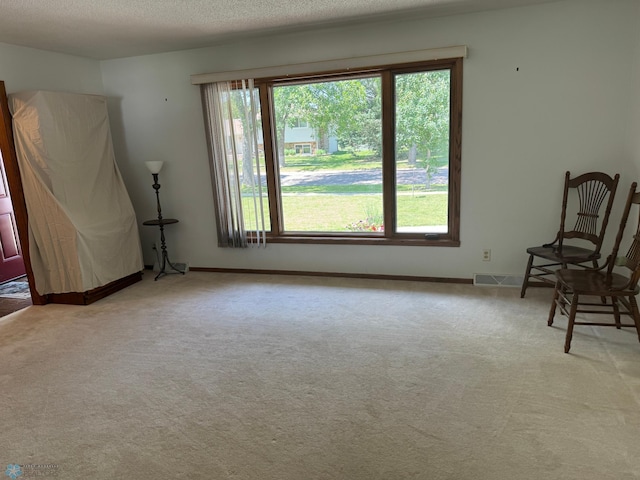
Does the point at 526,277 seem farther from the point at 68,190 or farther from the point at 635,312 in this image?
the point at 68,190

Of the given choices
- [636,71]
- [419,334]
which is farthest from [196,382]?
[636,71]

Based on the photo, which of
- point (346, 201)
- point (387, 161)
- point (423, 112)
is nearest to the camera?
point (423, 112)

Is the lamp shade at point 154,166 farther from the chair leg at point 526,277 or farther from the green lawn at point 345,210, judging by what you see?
the chair leg at point 526,277

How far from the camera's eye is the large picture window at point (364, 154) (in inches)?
149

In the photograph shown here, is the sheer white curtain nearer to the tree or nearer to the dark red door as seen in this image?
the tree

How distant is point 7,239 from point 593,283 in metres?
5.70

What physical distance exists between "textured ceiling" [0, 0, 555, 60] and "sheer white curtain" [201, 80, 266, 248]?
1.82 feet

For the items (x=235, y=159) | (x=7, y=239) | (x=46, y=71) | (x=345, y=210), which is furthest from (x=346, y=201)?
(x=7, y=239)

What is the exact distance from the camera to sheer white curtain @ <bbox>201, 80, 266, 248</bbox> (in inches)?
165

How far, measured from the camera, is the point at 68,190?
3.81 m

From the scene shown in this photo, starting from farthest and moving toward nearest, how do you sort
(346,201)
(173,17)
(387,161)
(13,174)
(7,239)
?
1. (7,239)
2. (346,201)
3. (387,161)
4. (13,174)
5. (173,17)

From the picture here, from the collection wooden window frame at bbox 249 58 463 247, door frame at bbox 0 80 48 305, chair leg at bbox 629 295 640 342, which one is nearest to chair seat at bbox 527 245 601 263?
chair leg at bbox 629 295 640 342

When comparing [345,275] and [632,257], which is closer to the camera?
[632,257]

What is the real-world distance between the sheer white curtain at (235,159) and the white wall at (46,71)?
1337 mm
